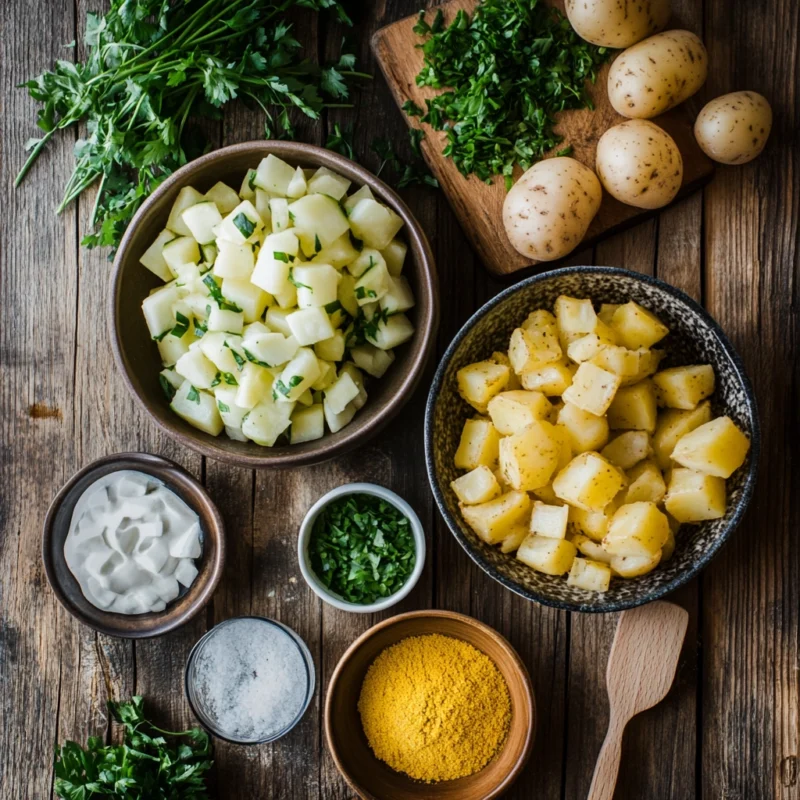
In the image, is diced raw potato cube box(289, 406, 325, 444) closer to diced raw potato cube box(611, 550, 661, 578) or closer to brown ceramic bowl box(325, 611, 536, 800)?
brown ceramic bowl box(325, 611, 536, 800)

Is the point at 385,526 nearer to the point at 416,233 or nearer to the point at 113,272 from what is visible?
the point at 416,233

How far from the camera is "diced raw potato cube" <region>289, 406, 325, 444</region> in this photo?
1768 millimetres

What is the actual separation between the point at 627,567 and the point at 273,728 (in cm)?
88

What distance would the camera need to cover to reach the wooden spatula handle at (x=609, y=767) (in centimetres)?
188

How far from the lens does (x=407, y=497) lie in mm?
1982

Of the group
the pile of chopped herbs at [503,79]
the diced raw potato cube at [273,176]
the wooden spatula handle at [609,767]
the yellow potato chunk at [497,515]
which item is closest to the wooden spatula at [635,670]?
the wooden spatula handle at [609,767]

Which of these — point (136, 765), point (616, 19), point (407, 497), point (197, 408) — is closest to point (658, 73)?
point (616, 19)

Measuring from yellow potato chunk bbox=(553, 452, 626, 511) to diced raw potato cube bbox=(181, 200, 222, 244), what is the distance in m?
0.88

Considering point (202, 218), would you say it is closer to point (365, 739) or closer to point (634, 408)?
point (634, 408)

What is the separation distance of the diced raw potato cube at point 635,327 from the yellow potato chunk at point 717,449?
0.67 ft

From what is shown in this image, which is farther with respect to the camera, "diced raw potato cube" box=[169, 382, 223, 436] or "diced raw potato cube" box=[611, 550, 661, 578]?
"diced raw potato cube" box=[169, 382, 223, 436]

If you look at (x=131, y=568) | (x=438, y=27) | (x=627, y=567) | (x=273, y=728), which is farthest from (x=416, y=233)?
(x=273, y=728)

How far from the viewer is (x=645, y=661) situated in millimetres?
1873

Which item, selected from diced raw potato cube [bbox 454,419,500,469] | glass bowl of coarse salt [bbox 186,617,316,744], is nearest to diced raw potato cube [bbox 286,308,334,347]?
diced raw potato cube [bbox 454,419,500,469]
